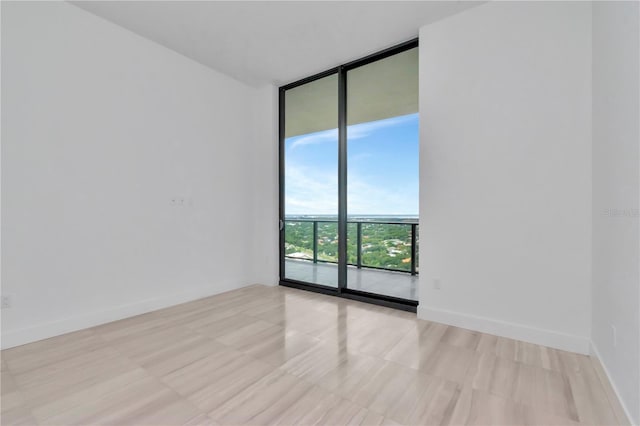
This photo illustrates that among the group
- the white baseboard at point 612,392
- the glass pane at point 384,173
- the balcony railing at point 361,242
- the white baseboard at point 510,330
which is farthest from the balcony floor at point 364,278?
the white baseboard at point 612,392

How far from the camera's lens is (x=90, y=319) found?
2.55 metres

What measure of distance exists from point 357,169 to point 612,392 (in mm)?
2893

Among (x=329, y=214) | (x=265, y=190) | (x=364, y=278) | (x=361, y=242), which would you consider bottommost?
(x=364, y=278)

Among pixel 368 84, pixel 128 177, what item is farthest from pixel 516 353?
pixel 128 177

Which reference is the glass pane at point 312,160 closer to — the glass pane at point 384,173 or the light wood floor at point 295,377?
the glass pane at point 384,173

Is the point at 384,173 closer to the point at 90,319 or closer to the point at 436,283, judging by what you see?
the point at 436,283

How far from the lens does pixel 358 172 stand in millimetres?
3752

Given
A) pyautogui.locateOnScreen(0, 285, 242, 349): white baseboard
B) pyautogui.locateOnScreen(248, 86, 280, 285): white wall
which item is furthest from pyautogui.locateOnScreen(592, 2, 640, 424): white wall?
pyautogui.locateOnScreen(0, 285, 242, 349): white baseboard

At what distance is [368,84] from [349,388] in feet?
11.4

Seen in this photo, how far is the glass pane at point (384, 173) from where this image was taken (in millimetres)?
3574

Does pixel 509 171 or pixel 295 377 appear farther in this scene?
pixel 509 171

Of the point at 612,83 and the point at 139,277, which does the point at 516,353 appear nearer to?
the point at 612,83

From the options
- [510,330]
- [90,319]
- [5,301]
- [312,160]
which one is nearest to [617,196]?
[510,330]

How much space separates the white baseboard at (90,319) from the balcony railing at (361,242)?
1.54 metres
